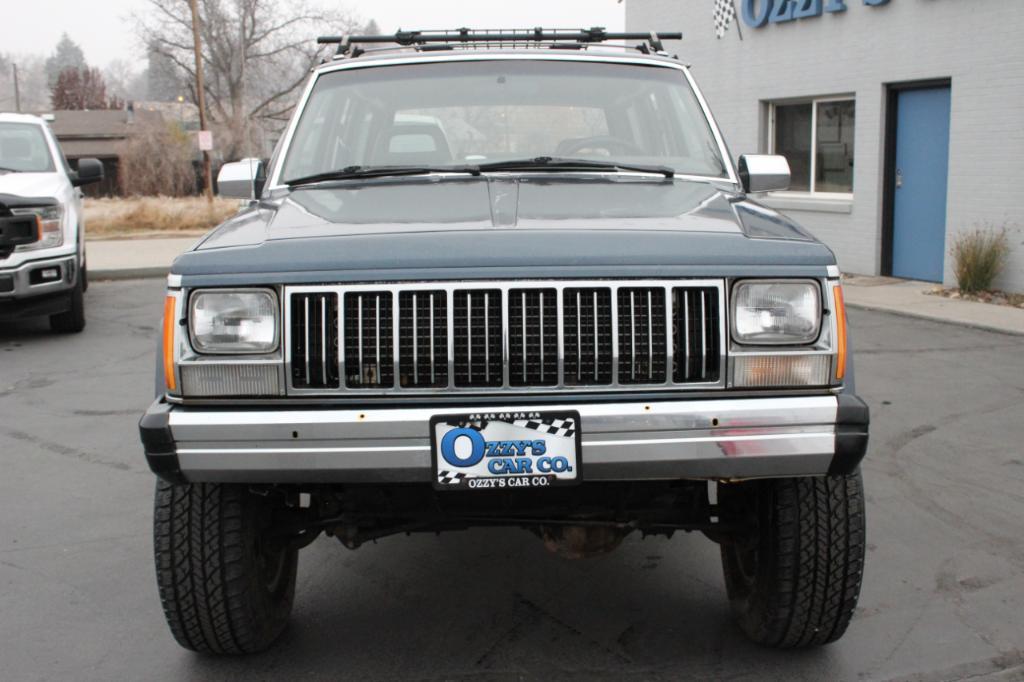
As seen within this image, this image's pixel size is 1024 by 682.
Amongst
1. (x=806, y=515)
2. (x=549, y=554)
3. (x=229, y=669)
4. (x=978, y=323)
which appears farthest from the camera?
(x=978, y=323)

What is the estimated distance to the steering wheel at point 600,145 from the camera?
14.5 feet

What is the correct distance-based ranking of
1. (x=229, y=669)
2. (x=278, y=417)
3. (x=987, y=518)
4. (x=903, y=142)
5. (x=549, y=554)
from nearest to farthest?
1. (x=278, y=417)
2. (x=229, y=669)
3. (x=549, y=554)
4. (x=987, y=518)
5. (x=903, y=142)

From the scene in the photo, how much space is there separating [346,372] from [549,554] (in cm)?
177

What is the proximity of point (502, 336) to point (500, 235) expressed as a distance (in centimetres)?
28

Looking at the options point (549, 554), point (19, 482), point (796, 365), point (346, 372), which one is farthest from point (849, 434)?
point (19, 482)

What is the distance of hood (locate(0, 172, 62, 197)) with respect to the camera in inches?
385

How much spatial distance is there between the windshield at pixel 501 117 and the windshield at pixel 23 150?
6.90 meters

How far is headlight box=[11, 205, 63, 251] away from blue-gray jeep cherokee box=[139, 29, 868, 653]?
23.0 ft

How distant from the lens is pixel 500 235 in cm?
306

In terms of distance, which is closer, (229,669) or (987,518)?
(229,669)

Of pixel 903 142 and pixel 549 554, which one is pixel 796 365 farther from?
pixel 903 142

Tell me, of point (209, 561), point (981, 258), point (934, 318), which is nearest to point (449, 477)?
point (209, 561)

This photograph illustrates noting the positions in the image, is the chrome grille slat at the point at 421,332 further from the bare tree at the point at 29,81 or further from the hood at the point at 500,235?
the bare tree at the point at 29,81

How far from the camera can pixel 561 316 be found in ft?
9.76
